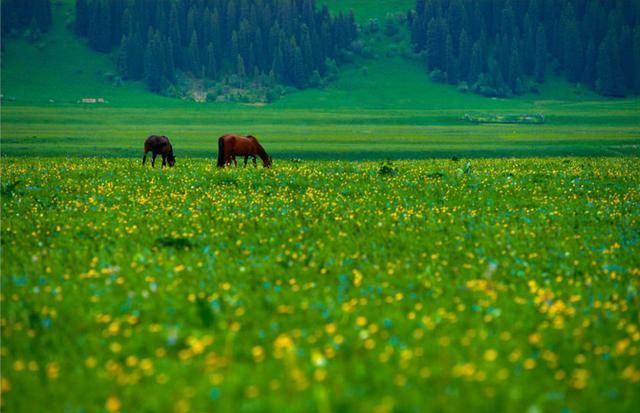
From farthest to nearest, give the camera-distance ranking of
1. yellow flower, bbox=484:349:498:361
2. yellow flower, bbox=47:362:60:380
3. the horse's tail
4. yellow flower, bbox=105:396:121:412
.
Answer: the horse's tail
yellow flower, bbox=484:349:498:361
yellow flower, bbox=47:362:60:380
yellow flower, bbox=105:396:121:412

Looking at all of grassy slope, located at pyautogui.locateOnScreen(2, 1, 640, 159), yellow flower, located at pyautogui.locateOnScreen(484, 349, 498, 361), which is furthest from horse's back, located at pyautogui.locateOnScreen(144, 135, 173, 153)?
yellow flower, located at pyautogui.locateOnScreen(484, 349, 498, 361)

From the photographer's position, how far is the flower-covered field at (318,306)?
7461 mm

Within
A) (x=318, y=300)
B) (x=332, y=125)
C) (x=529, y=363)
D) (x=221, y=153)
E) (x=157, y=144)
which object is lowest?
(x=529, y=363)

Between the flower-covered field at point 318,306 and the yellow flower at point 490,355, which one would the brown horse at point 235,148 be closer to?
the flower-covered field at point 318,306

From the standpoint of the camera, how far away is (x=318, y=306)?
10.1 metres

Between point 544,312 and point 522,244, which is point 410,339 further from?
point 522,244

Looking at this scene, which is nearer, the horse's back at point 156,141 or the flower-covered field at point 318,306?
the flower-covered field at point 318,306

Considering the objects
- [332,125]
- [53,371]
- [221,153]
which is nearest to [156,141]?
[221,153]

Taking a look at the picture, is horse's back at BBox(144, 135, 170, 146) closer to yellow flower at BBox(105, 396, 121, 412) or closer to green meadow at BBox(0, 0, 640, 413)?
green meadow at BBox(0, 0, 640, 413)

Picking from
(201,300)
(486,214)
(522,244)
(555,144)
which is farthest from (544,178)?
(555,144)

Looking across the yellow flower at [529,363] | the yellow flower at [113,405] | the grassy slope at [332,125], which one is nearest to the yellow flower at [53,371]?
the yellow flower at [113,405]

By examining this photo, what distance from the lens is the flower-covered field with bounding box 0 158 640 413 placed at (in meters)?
7.46

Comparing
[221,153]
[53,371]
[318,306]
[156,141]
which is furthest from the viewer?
[156,141]

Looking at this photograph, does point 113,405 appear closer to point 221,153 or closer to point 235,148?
point 221,153
